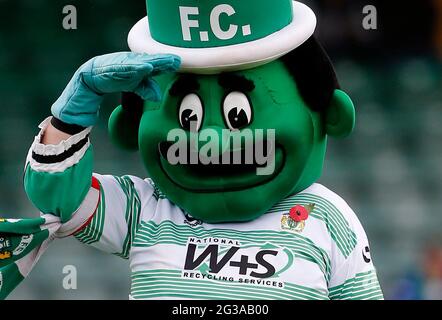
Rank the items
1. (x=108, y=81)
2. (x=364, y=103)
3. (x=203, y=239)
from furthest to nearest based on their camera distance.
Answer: (x=364, y=103) < (x=203, y=239) < (x=108, y=81)

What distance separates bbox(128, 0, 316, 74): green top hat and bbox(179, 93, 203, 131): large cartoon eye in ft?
0.16

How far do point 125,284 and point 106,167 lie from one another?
52 centimetres

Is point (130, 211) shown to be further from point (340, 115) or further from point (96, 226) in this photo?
point (340, 115)

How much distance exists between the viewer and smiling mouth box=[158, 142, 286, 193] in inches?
73.6

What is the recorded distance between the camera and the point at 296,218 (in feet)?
6.28

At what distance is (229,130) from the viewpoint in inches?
72.7

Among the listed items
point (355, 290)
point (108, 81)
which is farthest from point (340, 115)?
point (108, 81)

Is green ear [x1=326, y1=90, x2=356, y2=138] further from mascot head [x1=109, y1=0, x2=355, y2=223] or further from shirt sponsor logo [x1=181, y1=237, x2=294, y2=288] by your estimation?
shirt sponsor logo [x1=181, y1=237, x2=294, y2=288]

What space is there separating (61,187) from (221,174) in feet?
0.84

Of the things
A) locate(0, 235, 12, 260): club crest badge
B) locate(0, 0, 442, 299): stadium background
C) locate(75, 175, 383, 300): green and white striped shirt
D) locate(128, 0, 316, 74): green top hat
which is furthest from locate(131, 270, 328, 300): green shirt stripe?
locate(0, 0, 442, 299): stadium background

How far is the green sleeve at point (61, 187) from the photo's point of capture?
1.85 m
